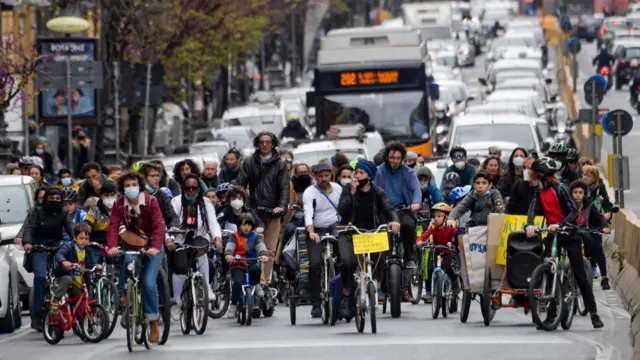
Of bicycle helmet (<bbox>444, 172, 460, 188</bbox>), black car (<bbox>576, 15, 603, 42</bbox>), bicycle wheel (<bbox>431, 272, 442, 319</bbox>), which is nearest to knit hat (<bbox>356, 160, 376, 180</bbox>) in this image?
bicycle wheel (<bbox>431, 272, 442, 319</bbox>)

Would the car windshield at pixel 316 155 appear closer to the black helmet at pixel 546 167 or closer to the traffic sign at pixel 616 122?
the traffic sign at pixel 616 122

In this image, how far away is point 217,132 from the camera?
4838 cm

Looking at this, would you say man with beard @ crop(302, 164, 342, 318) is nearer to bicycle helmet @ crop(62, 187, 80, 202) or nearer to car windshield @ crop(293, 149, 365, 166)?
bicycle helmet @ crop(62, 187, 80, 202)

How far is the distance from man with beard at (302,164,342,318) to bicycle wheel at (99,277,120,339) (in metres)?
1.98

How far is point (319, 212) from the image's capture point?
18578mm

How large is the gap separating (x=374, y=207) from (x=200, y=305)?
1.82m

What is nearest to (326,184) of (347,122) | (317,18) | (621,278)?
(621,278)

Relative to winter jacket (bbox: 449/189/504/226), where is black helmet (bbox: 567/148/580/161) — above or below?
above

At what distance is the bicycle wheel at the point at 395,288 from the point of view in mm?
18531

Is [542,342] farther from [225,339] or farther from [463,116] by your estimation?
[463,116]

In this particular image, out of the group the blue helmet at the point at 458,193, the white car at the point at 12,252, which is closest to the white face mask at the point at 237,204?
the white car at the point at 12,252

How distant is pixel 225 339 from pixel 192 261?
1.33m

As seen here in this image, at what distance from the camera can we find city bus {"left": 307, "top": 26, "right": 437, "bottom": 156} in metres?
38.0

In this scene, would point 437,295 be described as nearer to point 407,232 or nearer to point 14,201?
point 407,232
